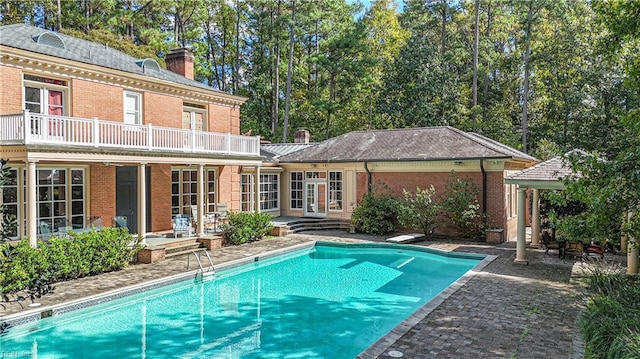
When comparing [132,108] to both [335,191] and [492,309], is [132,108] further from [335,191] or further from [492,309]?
[492,309]

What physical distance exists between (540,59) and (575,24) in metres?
3.03

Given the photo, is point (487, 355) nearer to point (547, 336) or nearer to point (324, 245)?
point (547, 336)

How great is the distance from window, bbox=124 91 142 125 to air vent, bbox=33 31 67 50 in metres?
2.57

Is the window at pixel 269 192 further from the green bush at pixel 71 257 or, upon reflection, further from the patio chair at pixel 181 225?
the green bush at pixel 71 257

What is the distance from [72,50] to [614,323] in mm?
17306

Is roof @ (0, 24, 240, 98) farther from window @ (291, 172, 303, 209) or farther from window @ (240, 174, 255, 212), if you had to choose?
window @ (291, 172, 303, 209)

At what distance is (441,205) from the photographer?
18.6 metres

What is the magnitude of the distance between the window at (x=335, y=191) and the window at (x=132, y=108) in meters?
10.5

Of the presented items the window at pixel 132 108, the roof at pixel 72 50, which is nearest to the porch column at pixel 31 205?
the roof at pixel 72 50

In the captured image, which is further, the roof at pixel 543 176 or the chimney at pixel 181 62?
the chimney at pixel 181 62

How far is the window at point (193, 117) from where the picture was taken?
1830 centimetres

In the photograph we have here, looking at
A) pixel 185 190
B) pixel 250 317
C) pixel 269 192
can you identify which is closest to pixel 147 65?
pixel 185 190

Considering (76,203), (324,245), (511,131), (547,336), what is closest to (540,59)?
(511,131)

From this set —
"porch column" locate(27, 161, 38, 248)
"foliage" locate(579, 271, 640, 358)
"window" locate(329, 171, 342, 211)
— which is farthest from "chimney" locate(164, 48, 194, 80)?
"foliage" locate(579, 271, 640, 358)
